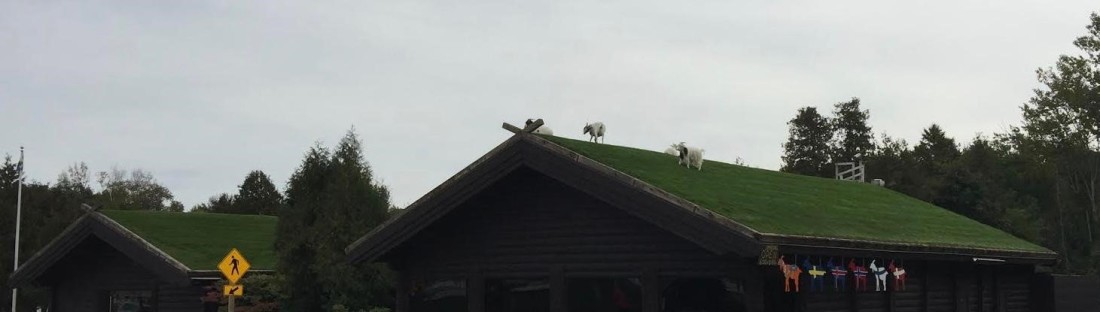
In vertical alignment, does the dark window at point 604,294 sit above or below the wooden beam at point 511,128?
below

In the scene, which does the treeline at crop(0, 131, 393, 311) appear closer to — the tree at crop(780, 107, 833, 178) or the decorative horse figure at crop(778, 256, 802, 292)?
the decorative horse figure at crop(778, 256, 802, 292)

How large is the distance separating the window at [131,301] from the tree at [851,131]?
5850 cm

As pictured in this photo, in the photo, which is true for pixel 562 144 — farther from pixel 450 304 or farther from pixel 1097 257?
pixel 1097 257

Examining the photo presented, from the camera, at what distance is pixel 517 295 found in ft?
63.3

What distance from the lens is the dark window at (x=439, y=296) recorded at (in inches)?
790

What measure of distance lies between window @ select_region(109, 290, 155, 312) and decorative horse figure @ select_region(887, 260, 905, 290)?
17.3 meters

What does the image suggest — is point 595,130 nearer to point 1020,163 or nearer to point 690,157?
point 690,157

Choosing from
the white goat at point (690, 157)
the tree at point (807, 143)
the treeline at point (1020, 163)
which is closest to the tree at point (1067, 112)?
the treeline at point (1020, 163)

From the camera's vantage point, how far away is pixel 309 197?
23.3m

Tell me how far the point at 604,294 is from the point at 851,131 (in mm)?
64901

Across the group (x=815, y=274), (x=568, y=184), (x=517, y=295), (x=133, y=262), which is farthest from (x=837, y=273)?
(x=133, y=262)

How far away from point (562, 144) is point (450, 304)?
3641mm

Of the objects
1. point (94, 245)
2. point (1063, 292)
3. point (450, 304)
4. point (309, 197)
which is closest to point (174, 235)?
point (94, 245)

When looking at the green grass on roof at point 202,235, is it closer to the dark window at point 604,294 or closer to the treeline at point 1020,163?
the dark window at point 604,294
